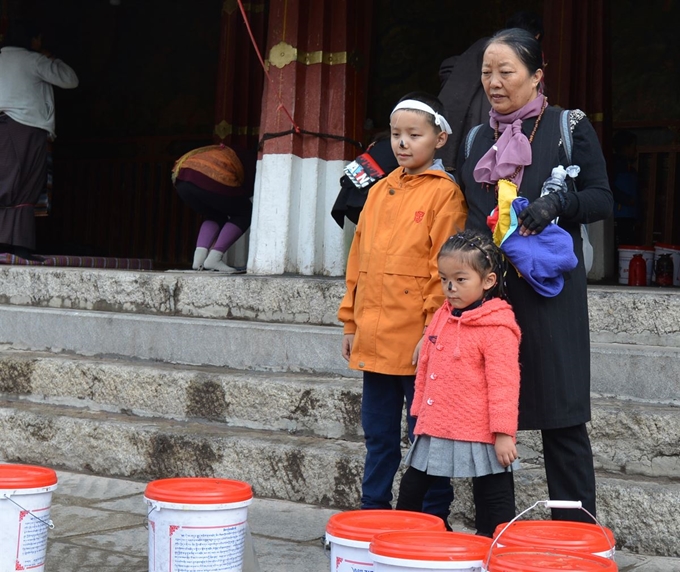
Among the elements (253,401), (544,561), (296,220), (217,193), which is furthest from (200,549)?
(217,193)

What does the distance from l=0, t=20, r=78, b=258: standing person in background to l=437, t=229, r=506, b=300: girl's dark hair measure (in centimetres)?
504

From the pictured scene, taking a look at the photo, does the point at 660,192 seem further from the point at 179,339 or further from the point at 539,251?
the point at 539,251

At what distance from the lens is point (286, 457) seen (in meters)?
4.12

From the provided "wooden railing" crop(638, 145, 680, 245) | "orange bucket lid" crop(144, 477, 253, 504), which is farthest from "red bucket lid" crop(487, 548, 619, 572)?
"wooden railing" crop(638, 145, 680, 245)

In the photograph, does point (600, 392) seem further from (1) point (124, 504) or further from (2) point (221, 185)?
(2) point (221, 185)

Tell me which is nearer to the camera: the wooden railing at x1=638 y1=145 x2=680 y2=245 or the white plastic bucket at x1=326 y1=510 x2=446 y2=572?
the white plastic bucket at x1=326 y1=510 x2=446 y2=572

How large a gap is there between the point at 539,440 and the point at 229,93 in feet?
15.4

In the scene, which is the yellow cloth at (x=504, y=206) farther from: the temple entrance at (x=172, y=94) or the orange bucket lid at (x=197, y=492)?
the temple entrance at (x=172, y=94)

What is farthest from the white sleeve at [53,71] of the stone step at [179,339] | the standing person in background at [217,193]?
the stone step at [179,339]

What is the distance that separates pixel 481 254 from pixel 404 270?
0.48 metres

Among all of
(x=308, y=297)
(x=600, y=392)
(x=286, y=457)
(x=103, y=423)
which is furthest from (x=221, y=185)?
(x=600, y=392)

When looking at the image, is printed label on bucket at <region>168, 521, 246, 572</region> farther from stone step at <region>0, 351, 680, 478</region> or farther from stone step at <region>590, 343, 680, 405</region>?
stone step at <region>590, 343, 680, 405</region>

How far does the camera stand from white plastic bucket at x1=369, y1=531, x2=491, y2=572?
6.92 ft

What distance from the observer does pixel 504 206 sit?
2744 mm
